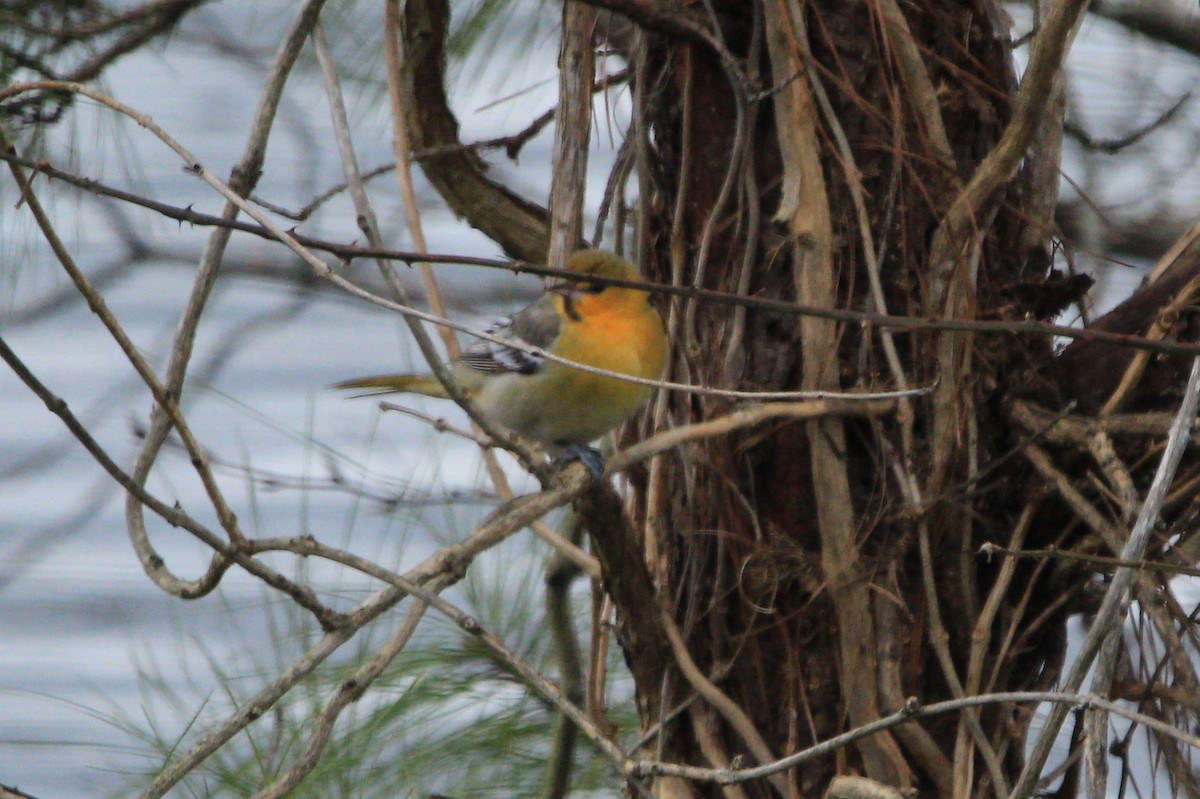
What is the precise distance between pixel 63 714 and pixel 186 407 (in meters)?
0.99

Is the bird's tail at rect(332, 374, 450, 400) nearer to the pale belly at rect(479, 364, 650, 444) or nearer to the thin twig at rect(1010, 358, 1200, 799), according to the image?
the pale belly at rect(479, 364, 650, 444)

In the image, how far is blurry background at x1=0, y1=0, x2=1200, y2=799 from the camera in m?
2.35

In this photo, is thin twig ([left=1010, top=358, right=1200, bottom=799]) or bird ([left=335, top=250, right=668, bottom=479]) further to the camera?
bird ([left=335, top=250, right=668, bottom=479])

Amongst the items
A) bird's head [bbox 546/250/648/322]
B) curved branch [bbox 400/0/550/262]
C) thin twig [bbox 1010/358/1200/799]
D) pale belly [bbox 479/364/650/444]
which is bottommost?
thin twig [bbox 1010/358/1200/799]

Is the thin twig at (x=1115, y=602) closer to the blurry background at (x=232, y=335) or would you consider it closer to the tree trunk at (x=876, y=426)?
the tree trunk at (x=876, y=426)

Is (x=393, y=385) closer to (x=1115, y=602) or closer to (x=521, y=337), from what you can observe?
(x=521, y=337)

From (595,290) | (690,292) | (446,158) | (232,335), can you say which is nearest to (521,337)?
(595,290)

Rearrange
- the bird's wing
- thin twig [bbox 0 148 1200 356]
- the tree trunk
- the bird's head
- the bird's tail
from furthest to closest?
1. the bird's tail
2. the bird's wing
3. the bird's head
4. the tree trunk
5. thin twig [bbox 0 148 1200 356]

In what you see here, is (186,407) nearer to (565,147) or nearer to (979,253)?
(565,147)

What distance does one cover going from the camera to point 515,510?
4.38ft

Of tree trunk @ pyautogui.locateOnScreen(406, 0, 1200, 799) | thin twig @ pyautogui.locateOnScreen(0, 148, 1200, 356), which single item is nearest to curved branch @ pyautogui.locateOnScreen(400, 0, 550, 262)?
tree trunk @ pyautogui.locateOnScreen(406, 0, 1200, 799)

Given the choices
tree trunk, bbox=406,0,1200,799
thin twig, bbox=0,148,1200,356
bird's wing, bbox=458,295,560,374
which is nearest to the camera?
thin twig, bbox=0,148,1200,356

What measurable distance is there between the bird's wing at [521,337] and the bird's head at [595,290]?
0.03 metres

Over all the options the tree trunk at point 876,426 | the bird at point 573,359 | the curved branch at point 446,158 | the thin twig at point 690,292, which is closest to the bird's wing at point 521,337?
the bird at point 573,359
